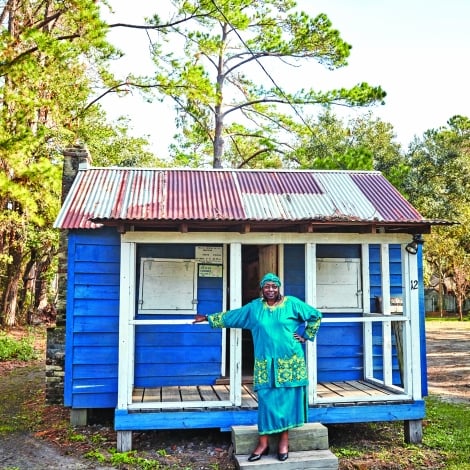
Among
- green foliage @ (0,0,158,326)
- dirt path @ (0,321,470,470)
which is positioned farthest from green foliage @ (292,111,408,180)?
dirt path @ (0,321,470,470)

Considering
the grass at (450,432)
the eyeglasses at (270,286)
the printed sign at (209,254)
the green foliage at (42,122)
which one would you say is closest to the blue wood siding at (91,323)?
the printed sign at (209,254)

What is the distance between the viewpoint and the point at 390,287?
291 inches

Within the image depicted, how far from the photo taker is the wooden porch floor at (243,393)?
6121mm

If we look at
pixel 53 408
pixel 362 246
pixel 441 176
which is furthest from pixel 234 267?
pixel 441 176

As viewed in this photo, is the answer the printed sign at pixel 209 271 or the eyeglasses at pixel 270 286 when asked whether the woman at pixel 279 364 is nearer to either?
the eyeglasses at pixel 270 286

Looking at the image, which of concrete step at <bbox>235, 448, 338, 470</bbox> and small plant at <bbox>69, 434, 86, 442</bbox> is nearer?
concrete step at <bbox>235, 448, 338, 470</bbox>

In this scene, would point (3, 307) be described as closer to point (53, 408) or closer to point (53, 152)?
point (53, 152)

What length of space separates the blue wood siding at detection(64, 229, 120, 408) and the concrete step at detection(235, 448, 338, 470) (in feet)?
7.13

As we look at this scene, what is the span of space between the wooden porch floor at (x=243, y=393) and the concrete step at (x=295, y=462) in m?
0.83

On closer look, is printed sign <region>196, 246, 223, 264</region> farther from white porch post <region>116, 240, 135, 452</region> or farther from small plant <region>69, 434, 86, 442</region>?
small plant <region>69, 434, 86, 442</region>

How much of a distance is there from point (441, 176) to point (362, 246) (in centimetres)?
2227

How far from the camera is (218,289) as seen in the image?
23.5 ft

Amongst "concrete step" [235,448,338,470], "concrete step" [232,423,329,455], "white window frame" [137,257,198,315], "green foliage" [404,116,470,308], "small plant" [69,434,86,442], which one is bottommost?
"small plant" [69,434,86,442]

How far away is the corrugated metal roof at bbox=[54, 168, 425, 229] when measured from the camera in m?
6.16
